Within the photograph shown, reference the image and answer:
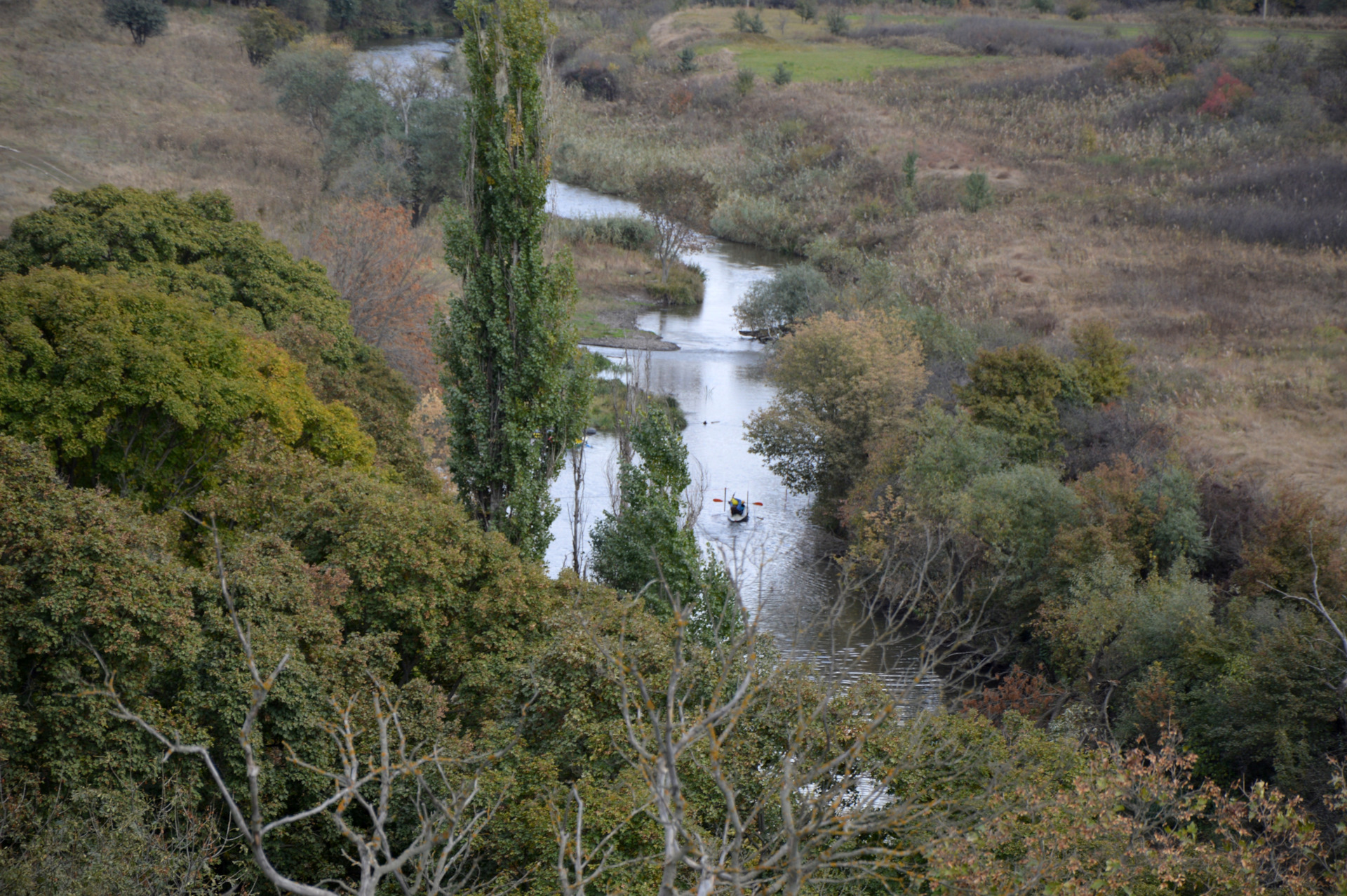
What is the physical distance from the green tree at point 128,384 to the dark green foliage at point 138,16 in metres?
51.1

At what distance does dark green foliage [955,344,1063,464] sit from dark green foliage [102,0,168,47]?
183ft

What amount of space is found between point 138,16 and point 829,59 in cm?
5567

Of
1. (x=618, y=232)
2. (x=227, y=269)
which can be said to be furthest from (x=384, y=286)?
(x=618, y=232)

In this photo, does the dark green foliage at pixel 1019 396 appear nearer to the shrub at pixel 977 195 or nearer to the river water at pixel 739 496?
the river water at pixel 739 496

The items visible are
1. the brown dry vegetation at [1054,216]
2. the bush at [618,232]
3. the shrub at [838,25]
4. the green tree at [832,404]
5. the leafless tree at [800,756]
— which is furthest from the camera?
the shrub at [838,25]

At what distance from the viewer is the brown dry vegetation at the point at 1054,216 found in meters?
33.1

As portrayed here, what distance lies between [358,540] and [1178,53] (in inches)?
3209

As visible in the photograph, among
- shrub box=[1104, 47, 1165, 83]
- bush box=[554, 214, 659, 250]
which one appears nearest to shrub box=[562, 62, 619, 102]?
bush box=[554, 214, 659, 250]

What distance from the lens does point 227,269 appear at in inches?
993

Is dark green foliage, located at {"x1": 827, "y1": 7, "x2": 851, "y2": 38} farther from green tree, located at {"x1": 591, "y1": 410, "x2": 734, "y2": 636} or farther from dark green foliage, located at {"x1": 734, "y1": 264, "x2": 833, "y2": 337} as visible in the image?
green tree, located at {"x1": 591, "y1": 410, "x2": 734, "y2": 636}

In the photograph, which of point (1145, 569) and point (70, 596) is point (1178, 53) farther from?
point (70, 596)

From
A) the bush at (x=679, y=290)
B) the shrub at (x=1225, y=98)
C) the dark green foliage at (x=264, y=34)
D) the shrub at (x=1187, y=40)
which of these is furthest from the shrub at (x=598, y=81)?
the shrub at (x=1225, y=98)

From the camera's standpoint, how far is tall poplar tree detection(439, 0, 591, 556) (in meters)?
19.0

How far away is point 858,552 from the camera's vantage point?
25.2 metres
